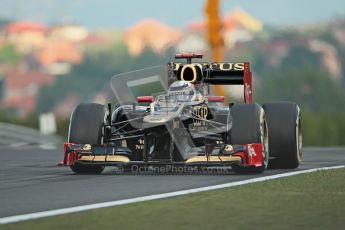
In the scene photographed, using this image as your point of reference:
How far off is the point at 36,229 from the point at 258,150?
7.31 metres

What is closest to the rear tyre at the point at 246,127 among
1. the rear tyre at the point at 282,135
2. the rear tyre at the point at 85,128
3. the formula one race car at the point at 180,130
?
the formula one race car at the point at 180,130

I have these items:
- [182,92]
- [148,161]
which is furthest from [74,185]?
[182,92]

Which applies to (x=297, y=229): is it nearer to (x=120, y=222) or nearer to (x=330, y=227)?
(x=330, y=227)

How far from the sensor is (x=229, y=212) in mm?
9898

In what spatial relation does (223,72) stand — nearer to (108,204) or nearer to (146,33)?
(108,204)

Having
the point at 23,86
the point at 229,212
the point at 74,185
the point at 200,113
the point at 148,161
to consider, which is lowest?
the point at 229,212

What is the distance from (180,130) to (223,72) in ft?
7.81

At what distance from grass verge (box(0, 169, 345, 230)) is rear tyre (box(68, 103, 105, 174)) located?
4.05m

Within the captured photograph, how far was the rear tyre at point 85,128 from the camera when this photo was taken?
53.0 feet

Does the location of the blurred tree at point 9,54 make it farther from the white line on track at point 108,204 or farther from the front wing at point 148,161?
the white line on track at point 108,204

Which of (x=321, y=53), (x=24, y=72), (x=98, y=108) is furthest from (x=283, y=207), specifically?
(x=24, y=72)

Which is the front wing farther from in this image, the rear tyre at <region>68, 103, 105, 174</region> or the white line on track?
the white line on track

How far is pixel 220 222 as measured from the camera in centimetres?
916

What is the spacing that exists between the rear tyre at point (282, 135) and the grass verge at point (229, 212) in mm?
4451
